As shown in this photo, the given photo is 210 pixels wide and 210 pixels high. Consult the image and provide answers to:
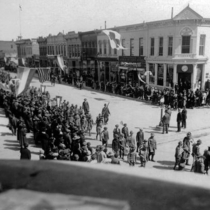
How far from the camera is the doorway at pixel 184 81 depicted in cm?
2444

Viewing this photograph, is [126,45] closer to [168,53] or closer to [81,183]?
[168,53]

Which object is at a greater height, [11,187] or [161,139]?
[11,187]

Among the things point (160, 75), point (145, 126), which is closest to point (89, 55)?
point (160, 75)

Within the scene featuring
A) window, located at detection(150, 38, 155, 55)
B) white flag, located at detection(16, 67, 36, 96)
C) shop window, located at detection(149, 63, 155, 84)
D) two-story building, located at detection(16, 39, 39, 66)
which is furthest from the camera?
two-story building, located at detection(16, 39, 39, 66)

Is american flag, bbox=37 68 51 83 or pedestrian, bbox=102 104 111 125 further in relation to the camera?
Result: american flag, bbox=37 68 51 83

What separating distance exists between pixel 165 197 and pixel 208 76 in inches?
Result: 992

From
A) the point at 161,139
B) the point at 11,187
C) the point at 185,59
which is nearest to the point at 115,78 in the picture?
the point at 185,59

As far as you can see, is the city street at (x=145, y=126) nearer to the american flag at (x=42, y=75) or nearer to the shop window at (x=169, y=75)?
the american flag at (x=42, y=75)

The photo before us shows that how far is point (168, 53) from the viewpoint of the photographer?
25375mm

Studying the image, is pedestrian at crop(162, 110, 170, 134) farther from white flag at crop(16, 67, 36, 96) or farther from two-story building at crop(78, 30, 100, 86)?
two-story building at crop(78, 30, 100, 86)

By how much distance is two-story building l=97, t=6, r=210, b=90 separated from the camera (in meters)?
23.5

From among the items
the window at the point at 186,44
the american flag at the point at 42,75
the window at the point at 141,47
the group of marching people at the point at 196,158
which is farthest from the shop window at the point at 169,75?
the group of marching people at the point at 196,158

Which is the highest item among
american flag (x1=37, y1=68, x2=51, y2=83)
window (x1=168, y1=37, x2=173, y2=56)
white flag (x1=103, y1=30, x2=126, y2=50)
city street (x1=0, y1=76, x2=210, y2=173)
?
white flag (x1=103, y1=30, x2=126, y2=50)

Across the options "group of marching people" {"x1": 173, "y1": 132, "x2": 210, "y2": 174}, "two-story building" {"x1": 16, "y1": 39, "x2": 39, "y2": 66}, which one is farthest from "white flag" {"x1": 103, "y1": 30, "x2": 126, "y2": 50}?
"two-story building" {"x1": 16, "y1": 39, "x2": 39, "y2": 66}
